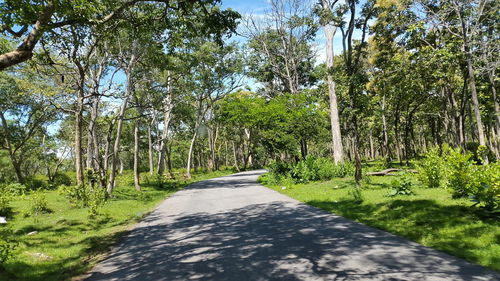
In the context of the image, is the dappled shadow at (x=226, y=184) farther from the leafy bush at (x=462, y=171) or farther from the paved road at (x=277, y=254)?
the leafy bush at (x=462, y=171)

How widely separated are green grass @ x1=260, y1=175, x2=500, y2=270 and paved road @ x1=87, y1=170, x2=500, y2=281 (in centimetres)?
36

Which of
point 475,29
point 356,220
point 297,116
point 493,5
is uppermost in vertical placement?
point 493,5

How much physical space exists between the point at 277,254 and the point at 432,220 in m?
3.82

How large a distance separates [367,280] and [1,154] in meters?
46.5

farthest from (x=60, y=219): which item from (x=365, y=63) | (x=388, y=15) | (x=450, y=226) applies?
(x=365, y=63)

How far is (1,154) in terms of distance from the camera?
36.8 metres

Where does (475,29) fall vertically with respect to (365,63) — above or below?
below

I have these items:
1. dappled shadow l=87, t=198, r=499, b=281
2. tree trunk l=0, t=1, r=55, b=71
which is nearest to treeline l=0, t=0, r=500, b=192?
tree trunk l=0, t=1, r=55, b=71

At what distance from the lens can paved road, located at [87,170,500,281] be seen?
14.1 feet

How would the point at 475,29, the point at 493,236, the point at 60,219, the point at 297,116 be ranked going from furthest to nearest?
the point at 297,116
the point at 475,29
the point at 60,219
the point at 493,236

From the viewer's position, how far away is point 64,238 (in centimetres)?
803

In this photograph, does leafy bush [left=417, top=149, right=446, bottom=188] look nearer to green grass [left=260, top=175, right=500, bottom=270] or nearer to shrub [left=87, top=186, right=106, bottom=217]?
green grass [left=260, top=175, right=500, bottom=270]

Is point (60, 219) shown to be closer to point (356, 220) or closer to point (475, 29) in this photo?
point (356, 220)

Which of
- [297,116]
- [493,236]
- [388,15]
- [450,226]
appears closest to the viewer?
[493,236]
